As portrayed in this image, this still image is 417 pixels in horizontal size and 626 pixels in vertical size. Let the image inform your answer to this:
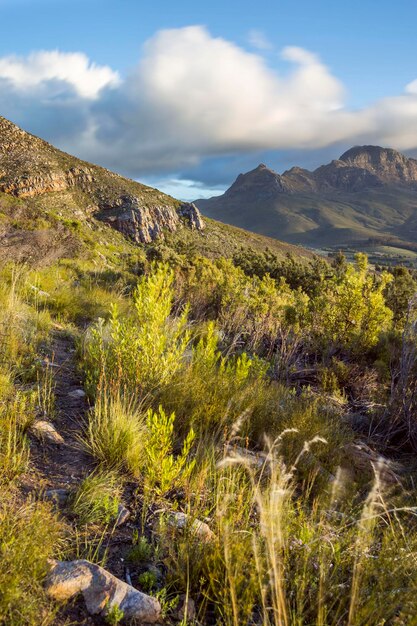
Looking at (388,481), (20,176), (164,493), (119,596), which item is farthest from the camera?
(20,176)

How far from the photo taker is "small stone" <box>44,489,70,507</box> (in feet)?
7.30

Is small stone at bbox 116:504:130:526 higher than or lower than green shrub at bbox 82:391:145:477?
lower

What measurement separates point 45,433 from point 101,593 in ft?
4.83

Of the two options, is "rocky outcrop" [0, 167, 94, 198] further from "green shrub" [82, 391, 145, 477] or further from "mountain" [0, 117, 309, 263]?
"green shrub" [82, 391, 145, 477]

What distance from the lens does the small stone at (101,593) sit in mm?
1662

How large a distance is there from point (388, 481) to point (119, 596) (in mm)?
3113

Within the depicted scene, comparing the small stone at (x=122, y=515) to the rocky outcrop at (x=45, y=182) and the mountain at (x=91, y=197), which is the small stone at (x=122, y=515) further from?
the rocky outcrop at (x=45, y=182)

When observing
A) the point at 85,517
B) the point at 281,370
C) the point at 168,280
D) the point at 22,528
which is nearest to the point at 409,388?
the point at 281,370

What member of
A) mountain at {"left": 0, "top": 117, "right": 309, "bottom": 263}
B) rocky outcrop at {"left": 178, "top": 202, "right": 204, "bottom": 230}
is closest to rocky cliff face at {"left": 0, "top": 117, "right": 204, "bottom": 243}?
mountain at {"left": 0, "top": 117, "right": 309, "bottom": 263}

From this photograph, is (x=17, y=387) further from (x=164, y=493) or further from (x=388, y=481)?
(x=388, y=481)

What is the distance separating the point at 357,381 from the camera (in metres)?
6.64

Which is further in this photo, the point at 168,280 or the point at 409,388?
the point at 409,388

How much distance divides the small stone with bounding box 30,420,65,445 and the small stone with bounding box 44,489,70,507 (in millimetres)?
630

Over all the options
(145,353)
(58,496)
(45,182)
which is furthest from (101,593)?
(45,182)
